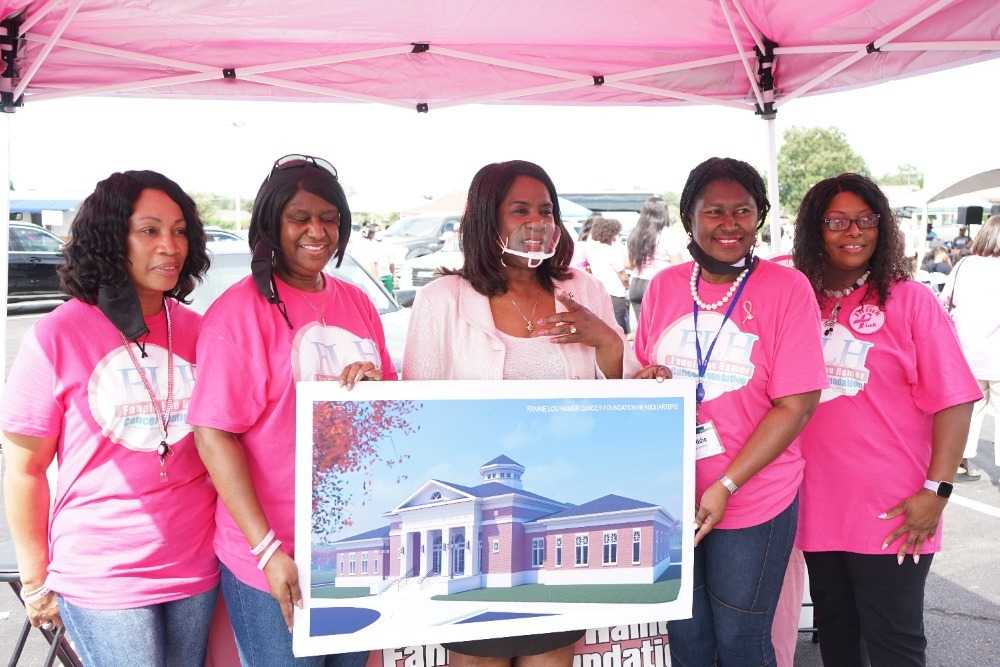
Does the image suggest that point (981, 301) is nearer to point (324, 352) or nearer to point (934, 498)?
point (934, 498)

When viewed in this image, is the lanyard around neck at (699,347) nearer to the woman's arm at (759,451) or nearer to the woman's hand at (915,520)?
the woman's arm at (759,451)

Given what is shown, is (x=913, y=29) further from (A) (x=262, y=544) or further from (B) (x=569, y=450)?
(A) (x=262, y=544)

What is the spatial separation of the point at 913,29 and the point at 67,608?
3881 millimetres

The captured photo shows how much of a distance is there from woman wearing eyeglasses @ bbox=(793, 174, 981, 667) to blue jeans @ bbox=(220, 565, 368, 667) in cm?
169

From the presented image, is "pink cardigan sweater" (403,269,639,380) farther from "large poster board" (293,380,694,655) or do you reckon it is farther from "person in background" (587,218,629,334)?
"person in background" (587,218,629,334)

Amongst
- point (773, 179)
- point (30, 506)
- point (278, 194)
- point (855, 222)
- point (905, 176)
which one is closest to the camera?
point (30, 506)

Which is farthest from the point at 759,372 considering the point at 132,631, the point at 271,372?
the point at 132,631

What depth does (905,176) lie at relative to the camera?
3656 inches

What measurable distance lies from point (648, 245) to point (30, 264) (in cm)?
1237

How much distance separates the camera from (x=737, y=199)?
95.2 inches

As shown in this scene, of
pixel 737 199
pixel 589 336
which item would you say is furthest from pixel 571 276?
pixel 737 199

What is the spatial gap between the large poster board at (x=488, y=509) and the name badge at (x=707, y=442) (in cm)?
9

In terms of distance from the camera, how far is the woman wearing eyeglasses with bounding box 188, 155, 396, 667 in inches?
75.0

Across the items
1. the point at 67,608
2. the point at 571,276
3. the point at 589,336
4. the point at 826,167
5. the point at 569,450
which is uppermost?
the point at 826,167
